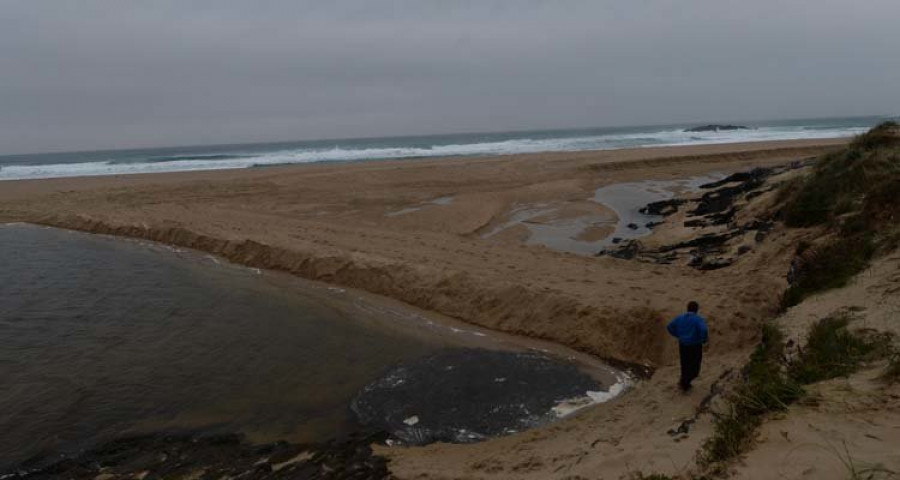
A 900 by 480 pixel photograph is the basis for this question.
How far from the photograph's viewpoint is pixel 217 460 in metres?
5.09

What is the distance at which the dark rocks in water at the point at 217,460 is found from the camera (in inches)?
189

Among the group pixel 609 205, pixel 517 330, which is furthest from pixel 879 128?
pixel 609 205

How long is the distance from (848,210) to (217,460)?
9.29 m

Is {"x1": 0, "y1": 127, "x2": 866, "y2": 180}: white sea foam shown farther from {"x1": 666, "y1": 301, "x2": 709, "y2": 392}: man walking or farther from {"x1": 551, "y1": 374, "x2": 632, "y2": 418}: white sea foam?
{"x1": 666, "y1": 301, "x2": 709, "y2": 392}: man walking

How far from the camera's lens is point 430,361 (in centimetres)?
736

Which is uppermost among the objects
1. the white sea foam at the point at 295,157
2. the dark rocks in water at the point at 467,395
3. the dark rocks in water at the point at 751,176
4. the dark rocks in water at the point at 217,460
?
the white sea foam at the point at 295,157

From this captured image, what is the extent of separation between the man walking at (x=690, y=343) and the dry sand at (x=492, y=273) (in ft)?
0.52

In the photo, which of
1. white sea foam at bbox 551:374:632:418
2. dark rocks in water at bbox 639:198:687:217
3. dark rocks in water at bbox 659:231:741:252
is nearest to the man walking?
white sea foam at bbox 551:374:632:418

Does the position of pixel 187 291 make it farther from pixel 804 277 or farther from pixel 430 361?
pixel 804 277

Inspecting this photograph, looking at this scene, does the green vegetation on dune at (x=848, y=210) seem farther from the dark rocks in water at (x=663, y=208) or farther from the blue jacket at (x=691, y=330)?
the dark rocks in water at (x=663, y=208)

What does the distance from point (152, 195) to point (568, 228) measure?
17996 mm

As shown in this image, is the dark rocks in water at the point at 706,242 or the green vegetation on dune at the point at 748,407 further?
the dark rocks in water at the point at 706,242

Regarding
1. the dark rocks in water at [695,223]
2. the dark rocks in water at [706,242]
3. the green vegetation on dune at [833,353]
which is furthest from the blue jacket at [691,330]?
the dark rocks in water at [695,223]

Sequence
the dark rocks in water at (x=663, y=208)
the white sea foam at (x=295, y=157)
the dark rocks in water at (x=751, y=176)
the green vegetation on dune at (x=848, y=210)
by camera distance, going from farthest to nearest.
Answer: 1. the white sea foam at (x=295, y=157)
2. the dark rocks in water at (x=751, y=176)
3. the dark rocks in water at (x=663, y=208)
4. the green vegetation on dune at (x=848, y=210)
